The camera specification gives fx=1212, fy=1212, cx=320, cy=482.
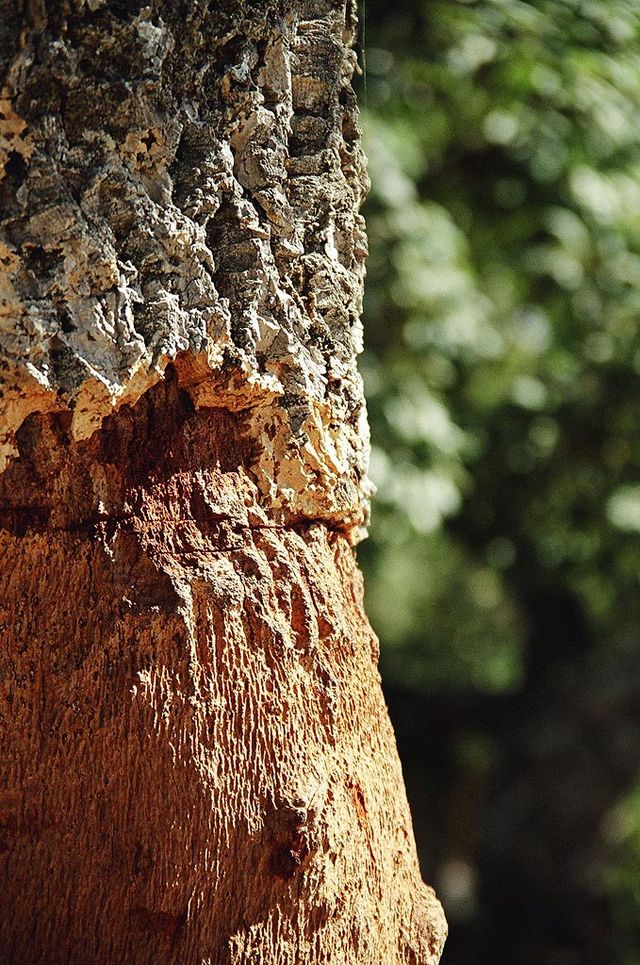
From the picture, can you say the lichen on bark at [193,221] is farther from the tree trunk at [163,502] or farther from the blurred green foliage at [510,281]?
the blurred green foliage at [510,281]

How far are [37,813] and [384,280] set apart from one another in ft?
10.6

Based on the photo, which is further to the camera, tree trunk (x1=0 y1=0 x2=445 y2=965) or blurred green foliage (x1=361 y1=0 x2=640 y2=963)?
blurred green foliage (x1=361 y1=0 x2=640 y2=963)

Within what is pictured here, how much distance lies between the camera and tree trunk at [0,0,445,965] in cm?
122

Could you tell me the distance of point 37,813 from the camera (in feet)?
4.23

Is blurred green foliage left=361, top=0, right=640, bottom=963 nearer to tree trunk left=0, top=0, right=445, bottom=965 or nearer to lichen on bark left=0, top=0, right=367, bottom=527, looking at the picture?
lichen on bark left=0, top=0, right=367, bottom=527

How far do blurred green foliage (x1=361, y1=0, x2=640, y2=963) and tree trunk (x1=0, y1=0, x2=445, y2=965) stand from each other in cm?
229

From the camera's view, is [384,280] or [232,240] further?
[384,280]

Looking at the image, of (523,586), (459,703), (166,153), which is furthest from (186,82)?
(459,703)

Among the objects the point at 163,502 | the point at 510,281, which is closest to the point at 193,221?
the point at 163,502

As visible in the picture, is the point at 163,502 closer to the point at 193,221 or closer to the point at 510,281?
the point at 193,221

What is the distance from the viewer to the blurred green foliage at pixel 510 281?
12.9 ft

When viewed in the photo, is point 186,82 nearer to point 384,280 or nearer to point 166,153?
point 166,153

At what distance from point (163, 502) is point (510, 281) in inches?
152

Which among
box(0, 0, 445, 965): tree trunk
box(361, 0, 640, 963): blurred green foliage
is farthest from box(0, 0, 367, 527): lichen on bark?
box(361, 0, 640, 963): blurred green foliage
